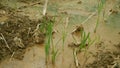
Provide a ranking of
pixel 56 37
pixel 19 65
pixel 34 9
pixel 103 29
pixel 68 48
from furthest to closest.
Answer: pixel 34 9 → pixel 103 29 → pixel 56 37 → pixel 68 48 → pixel 19 65

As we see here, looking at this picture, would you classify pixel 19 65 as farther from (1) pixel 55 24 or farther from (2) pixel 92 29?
(2) pixel 92 29

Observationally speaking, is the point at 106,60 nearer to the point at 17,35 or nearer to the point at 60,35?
the point at 60,35

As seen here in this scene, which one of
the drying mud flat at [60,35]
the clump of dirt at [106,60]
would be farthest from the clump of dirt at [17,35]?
the clump of dirt at [106,60]

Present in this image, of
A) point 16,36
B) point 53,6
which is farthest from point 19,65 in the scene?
point 53,6

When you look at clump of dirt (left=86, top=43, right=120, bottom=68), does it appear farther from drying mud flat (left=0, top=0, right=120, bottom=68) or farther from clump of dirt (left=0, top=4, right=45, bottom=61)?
clump of dirt (left=0, top=4, right=45, bottom=61)

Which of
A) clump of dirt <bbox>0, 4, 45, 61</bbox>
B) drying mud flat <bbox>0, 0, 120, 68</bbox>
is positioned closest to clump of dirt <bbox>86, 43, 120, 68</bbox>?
drying mud flat <bbox>0, 0, 120, 68</bbox>

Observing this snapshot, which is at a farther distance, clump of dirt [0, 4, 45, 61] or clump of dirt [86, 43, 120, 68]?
clump of dirt [0, 4, 45, 61]

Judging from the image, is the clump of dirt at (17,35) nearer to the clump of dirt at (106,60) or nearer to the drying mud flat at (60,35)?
the drying mud flat at (60,35)

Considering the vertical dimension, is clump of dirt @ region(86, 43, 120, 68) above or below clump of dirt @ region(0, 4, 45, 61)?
below
